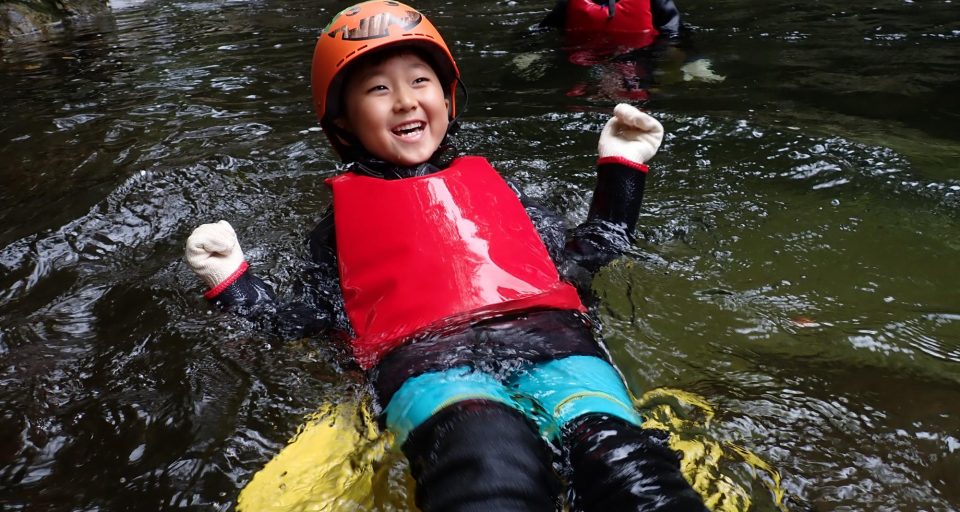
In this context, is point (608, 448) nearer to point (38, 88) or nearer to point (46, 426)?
point (46, 426)

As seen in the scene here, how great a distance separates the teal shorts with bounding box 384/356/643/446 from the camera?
1.86 meters

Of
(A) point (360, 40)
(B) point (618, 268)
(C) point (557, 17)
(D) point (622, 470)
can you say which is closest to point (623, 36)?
(C) point (557, 17)

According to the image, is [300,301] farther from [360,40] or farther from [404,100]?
[360,40]

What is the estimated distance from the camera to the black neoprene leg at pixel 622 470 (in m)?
1.56

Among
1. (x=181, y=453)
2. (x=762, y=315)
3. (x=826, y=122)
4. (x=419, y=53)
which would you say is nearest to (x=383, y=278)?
(x=181, y=453)

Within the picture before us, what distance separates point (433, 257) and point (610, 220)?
81 cm

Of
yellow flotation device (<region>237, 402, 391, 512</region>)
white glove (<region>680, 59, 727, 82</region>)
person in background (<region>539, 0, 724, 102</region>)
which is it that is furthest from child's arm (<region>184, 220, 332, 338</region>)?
white glove (<region>680, 59, 727, 82</region>)

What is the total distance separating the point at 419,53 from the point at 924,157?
9.39 ft

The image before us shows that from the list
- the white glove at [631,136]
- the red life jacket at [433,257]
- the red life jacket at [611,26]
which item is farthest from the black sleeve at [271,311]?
the red life jacket at [611,26]

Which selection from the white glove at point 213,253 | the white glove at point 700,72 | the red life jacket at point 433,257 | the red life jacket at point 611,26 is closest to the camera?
the red life jacket at point 433,257

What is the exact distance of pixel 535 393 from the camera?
2.01m

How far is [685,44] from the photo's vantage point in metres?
6.55

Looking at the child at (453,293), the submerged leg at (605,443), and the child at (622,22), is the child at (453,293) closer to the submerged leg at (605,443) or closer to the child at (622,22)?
the submerged leg at (605,443)

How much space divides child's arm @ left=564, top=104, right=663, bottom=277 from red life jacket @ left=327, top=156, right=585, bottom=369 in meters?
0.27
